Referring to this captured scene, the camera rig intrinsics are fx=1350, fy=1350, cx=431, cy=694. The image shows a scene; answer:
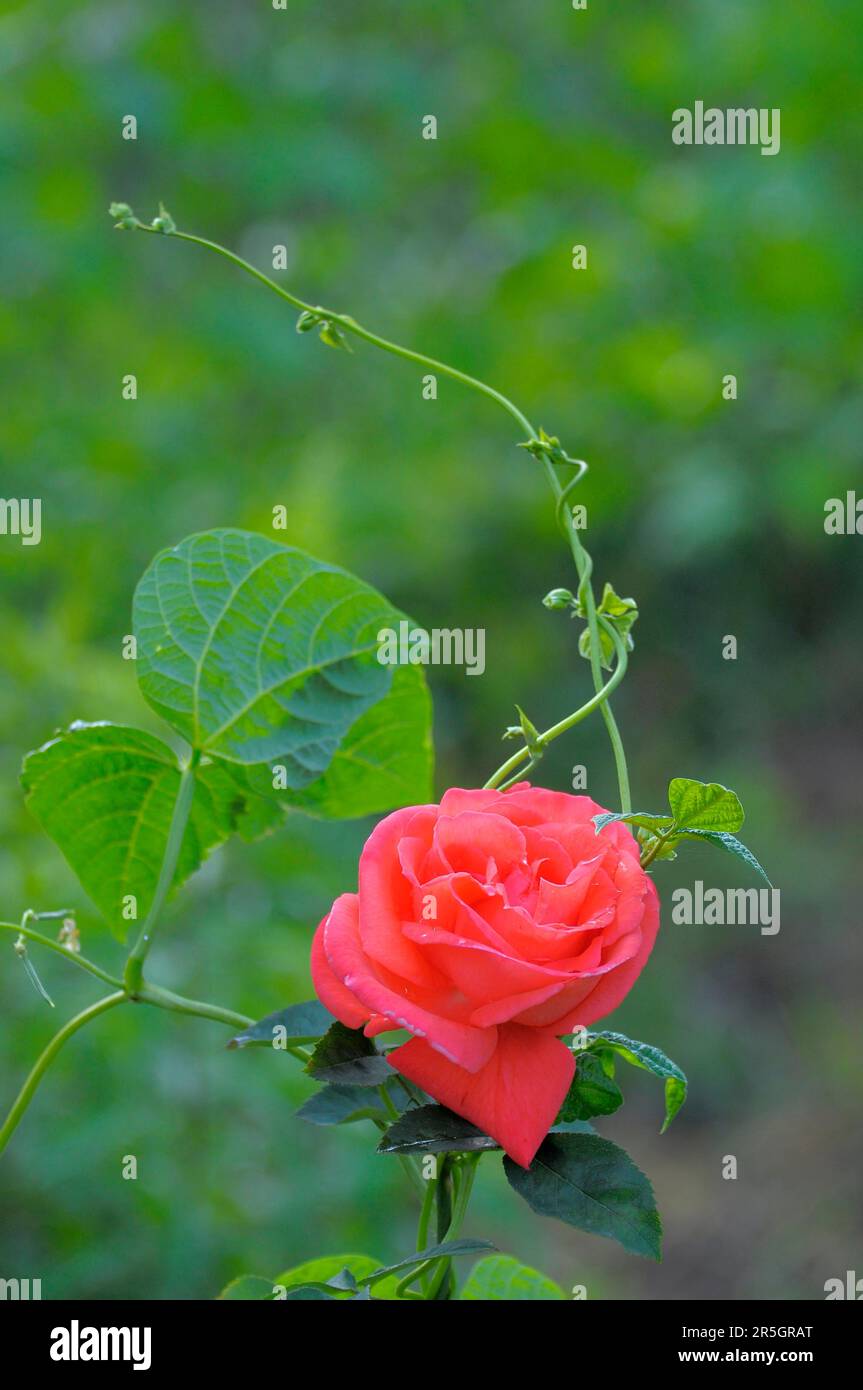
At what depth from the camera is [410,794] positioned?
1.64ft

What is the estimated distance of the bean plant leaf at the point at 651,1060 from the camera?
355mm

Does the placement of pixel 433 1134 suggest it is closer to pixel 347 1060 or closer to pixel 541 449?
pixel 347 1060

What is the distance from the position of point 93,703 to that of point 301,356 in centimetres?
114

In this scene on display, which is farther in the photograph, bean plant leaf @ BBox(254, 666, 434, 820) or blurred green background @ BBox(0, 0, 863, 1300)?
blurred green background @ BBox(0, 0, 863, 1300)

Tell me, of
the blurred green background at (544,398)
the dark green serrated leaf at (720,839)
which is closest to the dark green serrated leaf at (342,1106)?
the dark green serrated leaf at (720,839)

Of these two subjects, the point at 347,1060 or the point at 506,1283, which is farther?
the point at 506,1283

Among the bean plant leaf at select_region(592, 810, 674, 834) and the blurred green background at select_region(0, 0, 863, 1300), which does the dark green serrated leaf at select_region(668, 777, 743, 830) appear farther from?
the blurred green background at select_region(0, 0, 863, 1300)

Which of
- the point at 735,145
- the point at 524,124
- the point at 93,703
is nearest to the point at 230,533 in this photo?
the point at 93,703

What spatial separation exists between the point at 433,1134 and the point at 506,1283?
165 mm

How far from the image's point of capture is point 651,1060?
1.19 ft

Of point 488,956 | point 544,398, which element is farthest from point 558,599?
point 544,398

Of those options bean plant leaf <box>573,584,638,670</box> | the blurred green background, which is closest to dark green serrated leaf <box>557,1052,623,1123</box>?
bean plant leaf <box>573,584,638,670</box>

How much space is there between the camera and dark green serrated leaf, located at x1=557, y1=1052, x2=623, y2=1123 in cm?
36

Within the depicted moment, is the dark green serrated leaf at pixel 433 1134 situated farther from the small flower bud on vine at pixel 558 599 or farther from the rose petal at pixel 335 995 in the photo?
the small flower bud on vine at pixel 558 599
